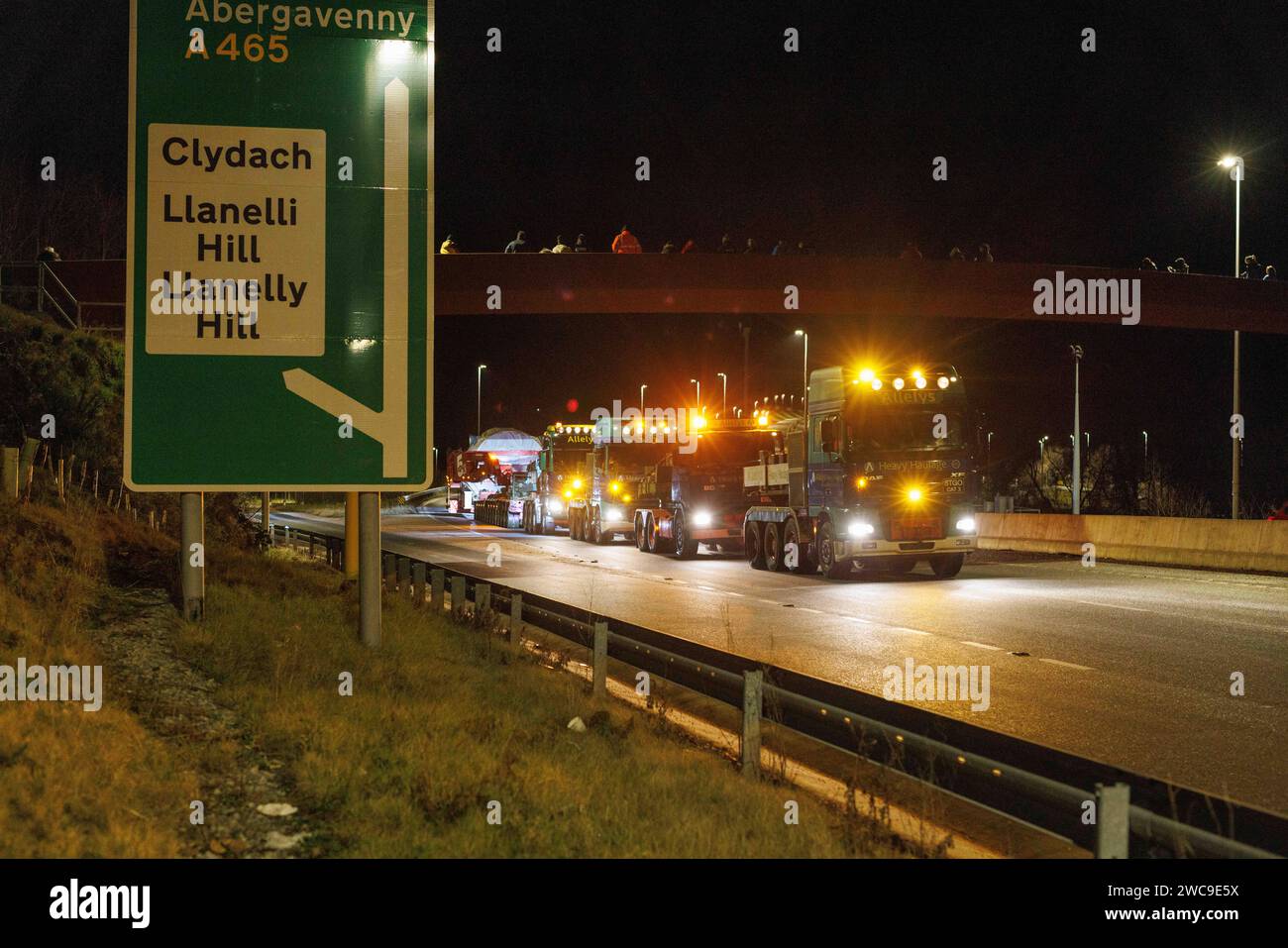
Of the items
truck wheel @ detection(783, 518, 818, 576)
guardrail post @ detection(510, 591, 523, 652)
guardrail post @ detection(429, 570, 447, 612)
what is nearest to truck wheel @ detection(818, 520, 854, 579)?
truck wheel @ detection(783, 518, 818, 576)

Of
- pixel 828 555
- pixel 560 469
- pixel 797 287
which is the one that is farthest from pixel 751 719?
pixel 560 469

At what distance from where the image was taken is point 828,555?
25797 mm

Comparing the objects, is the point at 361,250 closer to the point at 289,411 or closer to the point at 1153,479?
the point at 289,411

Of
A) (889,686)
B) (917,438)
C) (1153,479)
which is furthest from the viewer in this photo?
(1153,479)

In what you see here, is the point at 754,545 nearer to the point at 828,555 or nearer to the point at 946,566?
the point at 828,555

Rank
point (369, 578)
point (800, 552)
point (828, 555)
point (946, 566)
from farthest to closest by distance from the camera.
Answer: point (800, 552) → point (946, 566) → point (828, 555) → point (369, 578)

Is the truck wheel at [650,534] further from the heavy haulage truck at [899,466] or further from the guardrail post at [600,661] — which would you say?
the guardrail post at [600,661]

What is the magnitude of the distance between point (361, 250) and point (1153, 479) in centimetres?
4580

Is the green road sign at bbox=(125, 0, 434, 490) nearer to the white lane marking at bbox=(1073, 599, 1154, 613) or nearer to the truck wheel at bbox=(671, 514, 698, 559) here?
the white lane marking at bbox=(1073, 599, 1154, 613)

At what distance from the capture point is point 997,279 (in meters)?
41.0

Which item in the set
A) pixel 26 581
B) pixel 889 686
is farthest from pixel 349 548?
pixel 889 686

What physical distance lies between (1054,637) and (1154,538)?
676 inches

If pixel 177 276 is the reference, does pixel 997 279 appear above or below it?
above

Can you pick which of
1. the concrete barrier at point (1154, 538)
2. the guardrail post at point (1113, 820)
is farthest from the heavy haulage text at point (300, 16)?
the concrete barrier at point (1154, 538)
